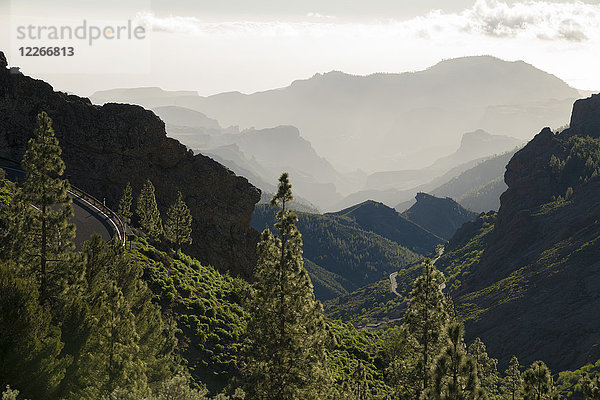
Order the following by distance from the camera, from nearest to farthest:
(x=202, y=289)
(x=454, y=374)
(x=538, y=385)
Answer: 1. (x=454, y=374)
2. (x=538, y=385)
3. (x=202, y=289)

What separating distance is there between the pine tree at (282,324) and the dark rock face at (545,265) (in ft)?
274

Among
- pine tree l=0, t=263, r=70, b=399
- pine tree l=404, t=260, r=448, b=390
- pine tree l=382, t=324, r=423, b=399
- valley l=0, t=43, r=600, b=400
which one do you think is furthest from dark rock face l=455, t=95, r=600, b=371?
pine tree l=0, t=263, r=70, b=399

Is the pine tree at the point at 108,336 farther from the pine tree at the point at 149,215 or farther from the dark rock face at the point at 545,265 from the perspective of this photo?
the dark rock face at the point at 545,265

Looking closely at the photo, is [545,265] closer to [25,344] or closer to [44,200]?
[44,200]

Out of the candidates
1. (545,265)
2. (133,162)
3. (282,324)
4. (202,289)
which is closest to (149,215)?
(202,289)

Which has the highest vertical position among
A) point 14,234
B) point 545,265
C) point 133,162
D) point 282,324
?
point 133,162

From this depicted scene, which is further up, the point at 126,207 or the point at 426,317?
the point at 126,207

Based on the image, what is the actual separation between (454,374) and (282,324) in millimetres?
9317

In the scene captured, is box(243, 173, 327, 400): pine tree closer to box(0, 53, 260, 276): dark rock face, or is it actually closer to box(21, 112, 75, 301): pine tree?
box(21, 112, 75, 301): pine tree

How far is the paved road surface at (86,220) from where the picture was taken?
2108 inches

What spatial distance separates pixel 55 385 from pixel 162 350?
13966mm

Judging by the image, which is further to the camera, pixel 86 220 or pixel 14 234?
pixel 86 220

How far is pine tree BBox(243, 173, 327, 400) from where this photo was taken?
83.6 feet

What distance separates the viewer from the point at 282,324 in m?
25.9
